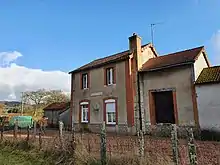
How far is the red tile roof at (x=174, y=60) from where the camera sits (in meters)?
16.4

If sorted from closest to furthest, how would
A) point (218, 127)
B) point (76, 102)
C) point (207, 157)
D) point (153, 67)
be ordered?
point (207, 157) → point (218, 127) → point (153, 67) → point (76, 102)

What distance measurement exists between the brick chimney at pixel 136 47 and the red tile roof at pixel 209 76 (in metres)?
5.26

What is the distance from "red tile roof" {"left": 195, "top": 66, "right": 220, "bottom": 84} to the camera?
49.1 feet

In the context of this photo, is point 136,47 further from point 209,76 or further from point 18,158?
point 18,158

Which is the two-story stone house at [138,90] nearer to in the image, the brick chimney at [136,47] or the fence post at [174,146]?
the brick chimney at [136,47]

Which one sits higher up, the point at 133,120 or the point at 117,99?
the point at 117,99

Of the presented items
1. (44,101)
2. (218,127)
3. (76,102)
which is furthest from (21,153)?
(44,101)

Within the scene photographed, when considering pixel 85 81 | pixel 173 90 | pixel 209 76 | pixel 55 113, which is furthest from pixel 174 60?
pixel 55 113

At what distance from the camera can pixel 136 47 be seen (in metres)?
19.7

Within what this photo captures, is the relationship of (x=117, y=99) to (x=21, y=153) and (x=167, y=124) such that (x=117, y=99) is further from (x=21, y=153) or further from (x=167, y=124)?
(x=21, y=153)

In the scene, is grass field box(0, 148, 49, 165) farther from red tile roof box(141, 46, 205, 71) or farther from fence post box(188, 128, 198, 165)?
red tile roof box(141, 46, 205, 71)

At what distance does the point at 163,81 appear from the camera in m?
17.4

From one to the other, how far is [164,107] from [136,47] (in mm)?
5783

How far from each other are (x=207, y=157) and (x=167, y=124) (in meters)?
8.39
